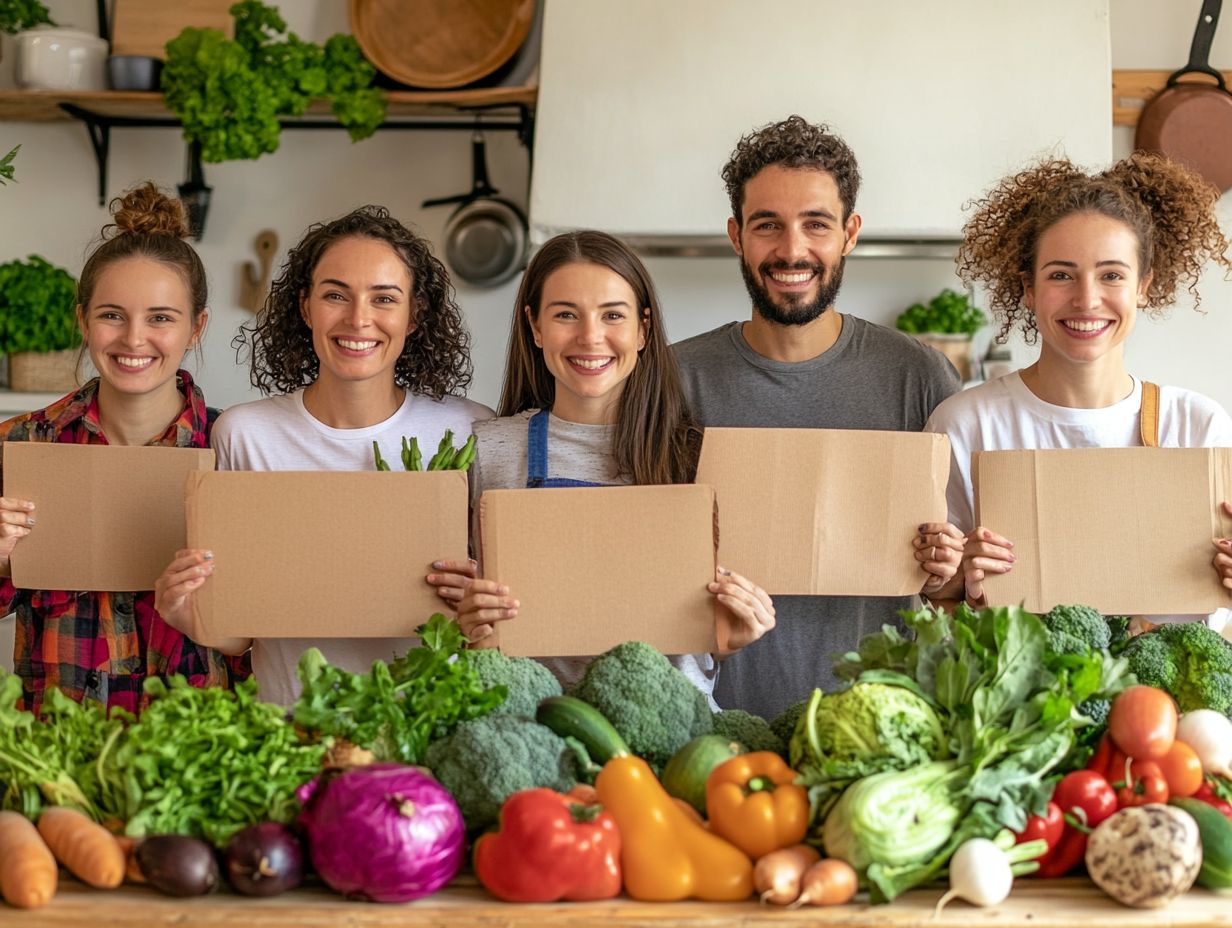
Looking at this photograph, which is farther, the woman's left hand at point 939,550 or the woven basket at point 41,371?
the woven basket at point 41,371

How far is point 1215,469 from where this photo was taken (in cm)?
184

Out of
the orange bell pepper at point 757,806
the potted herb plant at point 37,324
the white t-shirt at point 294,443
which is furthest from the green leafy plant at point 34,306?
the orange bell pepper at point 757,806

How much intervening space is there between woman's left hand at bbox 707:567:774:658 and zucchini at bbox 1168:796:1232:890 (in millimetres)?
637

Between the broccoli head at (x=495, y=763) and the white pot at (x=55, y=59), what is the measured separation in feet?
10.3

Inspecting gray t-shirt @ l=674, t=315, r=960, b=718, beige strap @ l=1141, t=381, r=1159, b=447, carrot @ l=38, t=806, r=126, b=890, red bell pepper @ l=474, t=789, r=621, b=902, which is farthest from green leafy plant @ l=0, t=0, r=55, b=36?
red bell pepper @ l=474, t=789, r=621, b=902

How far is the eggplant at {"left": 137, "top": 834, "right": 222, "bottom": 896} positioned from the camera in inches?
47.0

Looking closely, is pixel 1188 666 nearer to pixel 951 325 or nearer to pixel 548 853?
pixel 548 853

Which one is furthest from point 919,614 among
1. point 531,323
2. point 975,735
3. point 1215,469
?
point 531,323

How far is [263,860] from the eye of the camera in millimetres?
1192

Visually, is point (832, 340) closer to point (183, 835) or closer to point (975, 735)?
point (975, 735)

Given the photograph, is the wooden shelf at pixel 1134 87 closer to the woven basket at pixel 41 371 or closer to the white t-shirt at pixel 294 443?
the white t-shirt at pixel 294 443

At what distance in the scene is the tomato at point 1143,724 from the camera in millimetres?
1319

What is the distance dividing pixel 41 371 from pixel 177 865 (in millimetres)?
2919

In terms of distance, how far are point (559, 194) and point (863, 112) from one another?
0.92 meters
